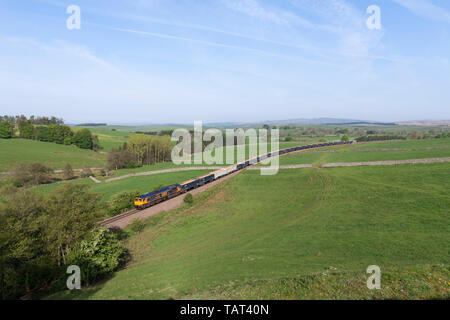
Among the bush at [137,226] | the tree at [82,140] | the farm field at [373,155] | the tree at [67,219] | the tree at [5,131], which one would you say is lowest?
the bush at [137,226]

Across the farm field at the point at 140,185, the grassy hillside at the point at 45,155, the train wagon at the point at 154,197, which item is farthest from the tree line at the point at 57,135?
the train wagon at the point at 154,197

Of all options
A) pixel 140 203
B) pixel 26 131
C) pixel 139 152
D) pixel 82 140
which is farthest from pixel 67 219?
pixel 26 131

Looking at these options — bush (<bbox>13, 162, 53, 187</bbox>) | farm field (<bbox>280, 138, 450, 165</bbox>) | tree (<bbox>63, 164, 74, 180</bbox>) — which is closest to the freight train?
farm field (<bbox>280, 138, 450, 165</bbox>)

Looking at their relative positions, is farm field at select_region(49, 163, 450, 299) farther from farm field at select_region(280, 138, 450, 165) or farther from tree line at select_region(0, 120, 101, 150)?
tree line at select_region(0, 120, 101, 150)

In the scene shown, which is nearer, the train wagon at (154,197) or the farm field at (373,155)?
the train wagon at (154,197)

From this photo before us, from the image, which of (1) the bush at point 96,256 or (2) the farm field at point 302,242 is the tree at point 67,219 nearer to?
(1) the bush at point 96,256

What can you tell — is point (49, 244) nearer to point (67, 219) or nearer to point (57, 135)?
point (67, 219)
